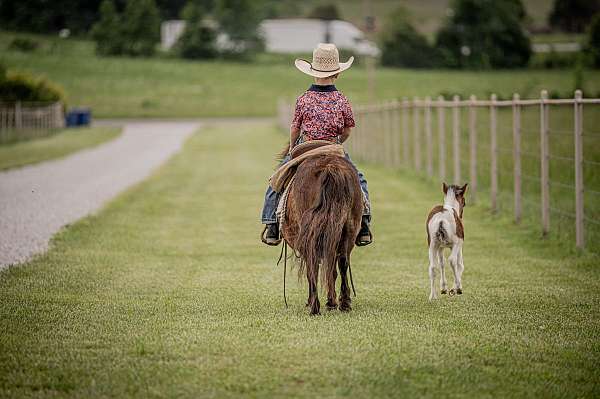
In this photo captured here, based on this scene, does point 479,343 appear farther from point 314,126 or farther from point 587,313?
point 314,126

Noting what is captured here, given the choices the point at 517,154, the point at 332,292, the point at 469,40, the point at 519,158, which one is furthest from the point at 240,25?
the point at 332,292

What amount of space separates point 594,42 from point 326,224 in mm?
100174

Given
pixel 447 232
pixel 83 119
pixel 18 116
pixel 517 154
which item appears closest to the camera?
pixel 447 232

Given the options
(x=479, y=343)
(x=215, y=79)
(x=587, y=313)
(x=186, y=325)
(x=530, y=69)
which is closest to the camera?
(x=479, y=343)

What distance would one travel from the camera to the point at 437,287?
35.6ft

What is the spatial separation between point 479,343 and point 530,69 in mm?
103811

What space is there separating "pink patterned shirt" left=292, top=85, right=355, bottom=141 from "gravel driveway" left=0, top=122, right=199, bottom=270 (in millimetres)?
4518

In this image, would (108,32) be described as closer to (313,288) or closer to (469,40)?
(469,40)

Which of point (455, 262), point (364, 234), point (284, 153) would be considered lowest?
point (455, 262)

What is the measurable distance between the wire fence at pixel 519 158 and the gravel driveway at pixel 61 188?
6.87 meters

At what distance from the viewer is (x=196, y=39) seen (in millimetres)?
112250

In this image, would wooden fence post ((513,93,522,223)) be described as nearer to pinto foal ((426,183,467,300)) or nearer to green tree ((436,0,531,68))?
pinto foal ((426,183,467,300))

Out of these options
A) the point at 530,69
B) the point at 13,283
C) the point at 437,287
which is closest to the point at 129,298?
the point at 13,283

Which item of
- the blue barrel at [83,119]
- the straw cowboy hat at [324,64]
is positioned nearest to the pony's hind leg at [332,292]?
the straw cowboy hat at [324,64]
